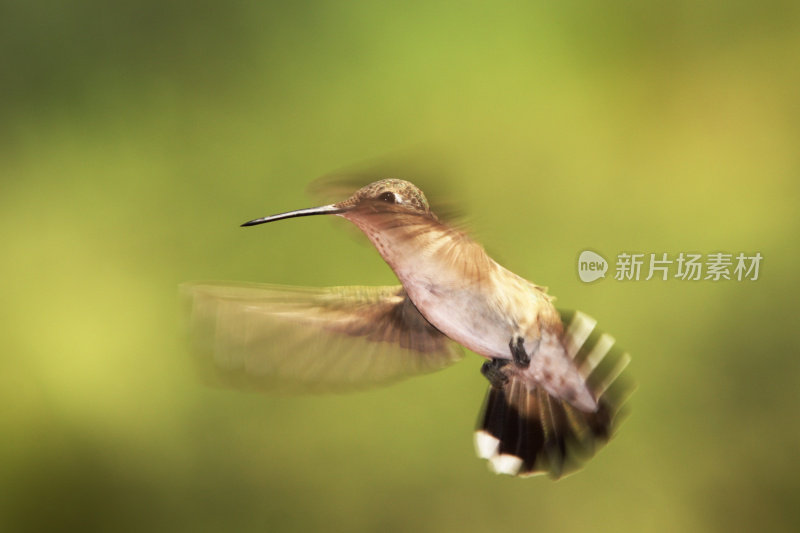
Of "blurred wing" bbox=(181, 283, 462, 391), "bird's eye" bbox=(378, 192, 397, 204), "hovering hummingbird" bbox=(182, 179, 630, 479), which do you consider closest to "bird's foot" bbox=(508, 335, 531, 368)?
"hovering hummingbird" bbox=(182, 179, 630, 479)

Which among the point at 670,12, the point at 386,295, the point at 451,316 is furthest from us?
the point at 670,12

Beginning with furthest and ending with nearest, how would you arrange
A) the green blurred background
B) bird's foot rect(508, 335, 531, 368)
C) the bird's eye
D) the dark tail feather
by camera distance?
the green blurred background
the dark tail feather
bird's foot rect(508, 335, 531, 368)
the bird's eye

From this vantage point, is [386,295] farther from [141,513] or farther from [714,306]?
[141,513]

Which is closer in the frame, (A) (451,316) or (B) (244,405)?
(A) (451,316)

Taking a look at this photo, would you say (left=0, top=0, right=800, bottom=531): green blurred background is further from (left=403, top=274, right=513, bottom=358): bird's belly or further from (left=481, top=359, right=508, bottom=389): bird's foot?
(left=403, top=274, right=513, bottom=358): bird's belly

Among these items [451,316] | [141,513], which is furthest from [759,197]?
[141,513]

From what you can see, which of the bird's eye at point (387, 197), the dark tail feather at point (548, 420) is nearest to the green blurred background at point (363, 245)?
the dark tail feather at point (548, 420)

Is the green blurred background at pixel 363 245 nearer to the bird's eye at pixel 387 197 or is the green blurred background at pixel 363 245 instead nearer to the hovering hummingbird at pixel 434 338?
the hovering hummingbird at pixel 434 338
